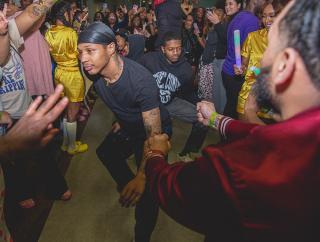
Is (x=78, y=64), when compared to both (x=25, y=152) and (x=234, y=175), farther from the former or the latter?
(x=234, y=175)

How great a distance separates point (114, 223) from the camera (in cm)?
260

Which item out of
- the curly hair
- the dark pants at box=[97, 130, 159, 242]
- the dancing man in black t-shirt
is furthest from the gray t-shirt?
the curly hair

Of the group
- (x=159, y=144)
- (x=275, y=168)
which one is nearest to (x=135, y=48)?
(x=159, y=144)

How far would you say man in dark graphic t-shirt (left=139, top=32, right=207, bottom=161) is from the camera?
9.96 ft

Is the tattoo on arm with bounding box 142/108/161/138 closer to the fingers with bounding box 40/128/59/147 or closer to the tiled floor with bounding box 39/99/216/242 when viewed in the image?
the fingers with bounding box 40/128/59/147

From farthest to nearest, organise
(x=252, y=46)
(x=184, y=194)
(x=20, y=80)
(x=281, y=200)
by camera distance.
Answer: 1. (x=252, y=46)
2. (x=20, y=80)
3. (x=184, y=194)
4. (x=281, y=200)

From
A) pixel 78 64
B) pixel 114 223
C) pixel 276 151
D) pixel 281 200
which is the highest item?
pixel 276 151

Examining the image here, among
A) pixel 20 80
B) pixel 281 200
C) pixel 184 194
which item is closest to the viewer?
pixel 281 200

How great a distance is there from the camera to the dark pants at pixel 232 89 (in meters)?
3.38

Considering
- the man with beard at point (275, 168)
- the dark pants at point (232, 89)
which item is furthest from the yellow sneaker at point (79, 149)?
the man with beard at point (275, 168)

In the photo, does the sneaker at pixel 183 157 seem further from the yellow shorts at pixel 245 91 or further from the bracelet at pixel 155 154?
the bracelet at pixel 155 154

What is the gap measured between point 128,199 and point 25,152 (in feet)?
2.17

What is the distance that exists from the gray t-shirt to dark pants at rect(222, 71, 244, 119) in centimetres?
211

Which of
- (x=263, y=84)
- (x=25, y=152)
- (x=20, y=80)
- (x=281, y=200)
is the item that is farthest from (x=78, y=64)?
(x=281, y=200)
